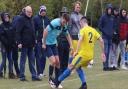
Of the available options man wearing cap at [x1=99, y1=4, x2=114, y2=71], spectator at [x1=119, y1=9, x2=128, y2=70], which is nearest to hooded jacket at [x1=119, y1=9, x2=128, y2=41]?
spectator at [x1=119, y1=9, x2=128, y2=70]

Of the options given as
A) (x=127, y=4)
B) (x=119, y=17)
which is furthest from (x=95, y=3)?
(x=119, y=17)

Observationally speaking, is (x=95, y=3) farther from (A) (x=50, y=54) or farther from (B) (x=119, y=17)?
(A) (x=50, y=54)

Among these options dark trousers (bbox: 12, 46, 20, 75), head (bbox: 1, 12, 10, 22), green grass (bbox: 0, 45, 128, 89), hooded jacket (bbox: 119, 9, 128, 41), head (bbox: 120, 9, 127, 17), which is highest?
head (bbox: 1, 12, 10, 22)

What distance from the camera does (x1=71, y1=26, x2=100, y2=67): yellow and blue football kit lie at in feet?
37.6

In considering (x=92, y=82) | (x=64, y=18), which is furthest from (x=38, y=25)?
(x=92, y=82)

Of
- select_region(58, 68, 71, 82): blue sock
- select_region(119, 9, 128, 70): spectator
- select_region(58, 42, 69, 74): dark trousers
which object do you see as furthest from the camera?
select_region(119, 9, 128, 70): spectator

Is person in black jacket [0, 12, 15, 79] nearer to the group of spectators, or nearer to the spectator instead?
the group of spectators

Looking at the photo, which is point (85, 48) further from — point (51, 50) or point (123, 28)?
point (123, 28)

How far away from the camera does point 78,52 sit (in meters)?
11.6

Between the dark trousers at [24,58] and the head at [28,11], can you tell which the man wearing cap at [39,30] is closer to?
the dark trousers at [24,58]

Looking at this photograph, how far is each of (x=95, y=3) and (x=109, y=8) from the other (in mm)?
43196

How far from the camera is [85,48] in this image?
11.5m

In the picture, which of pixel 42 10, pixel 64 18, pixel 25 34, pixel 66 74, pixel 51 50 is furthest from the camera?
pixel 42 10

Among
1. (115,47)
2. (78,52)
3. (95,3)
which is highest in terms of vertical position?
(78,52)
